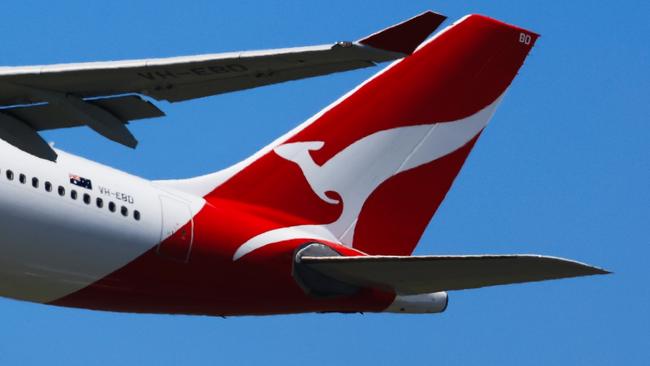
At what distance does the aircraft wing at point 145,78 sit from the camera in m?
15.2

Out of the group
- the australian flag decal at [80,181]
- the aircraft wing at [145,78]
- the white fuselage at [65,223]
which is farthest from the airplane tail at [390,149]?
the aircraft wing at [145,78]

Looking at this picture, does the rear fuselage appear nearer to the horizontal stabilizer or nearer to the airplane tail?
the horizontal stabilizer

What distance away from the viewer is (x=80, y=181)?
67.8ft

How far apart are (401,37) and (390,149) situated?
8889 millimetres

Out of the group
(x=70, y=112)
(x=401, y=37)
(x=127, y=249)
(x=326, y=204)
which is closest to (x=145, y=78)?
(x=70, y=112)

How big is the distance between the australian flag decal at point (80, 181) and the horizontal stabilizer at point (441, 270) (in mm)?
3232

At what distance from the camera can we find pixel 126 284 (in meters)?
21.0

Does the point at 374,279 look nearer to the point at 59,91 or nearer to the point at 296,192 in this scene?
the point at 296,192

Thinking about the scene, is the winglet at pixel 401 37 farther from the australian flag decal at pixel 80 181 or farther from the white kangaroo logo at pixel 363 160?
the white kangaroo logo at pixel 363 160

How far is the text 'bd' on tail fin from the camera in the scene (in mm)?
23297

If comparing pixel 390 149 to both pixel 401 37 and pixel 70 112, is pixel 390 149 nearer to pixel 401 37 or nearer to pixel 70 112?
pixel 70 112

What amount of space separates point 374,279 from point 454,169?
3338 millimetres

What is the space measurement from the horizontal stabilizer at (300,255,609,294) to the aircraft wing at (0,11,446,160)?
431cm

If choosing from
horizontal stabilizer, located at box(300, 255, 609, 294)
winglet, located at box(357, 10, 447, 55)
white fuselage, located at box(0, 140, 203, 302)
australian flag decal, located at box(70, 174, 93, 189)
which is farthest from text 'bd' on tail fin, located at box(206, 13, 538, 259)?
winglet, located at box(357, 10, 447, 55)
